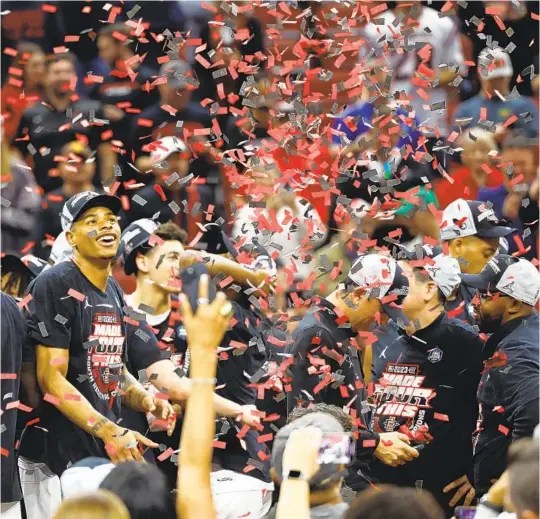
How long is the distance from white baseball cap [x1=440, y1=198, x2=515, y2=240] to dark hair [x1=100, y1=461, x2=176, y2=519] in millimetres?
3504

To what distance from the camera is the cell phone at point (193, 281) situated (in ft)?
22.0

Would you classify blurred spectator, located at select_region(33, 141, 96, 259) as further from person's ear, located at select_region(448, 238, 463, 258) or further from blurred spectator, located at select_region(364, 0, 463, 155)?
person's ear, located at select_region(448, 238, 463, 258)

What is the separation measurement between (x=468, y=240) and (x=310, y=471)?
10.7 feet

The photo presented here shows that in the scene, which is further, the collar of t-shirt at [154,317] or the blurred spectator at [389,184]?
the blurred spectator at [389,184]

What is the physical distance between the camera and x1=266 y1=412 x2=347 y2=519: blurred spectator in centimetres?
394

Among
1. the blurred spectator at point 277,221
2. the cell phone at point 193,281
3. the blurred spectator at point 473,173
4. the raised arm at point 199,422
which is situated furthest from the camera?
the blurred spectator at point 473,173

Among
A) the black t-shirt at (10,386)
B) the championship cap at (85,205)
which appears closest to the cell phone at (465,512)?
the black t-shirt at (10,386)

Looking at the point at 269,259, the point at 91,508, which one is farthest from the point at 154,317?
the point at 91,508

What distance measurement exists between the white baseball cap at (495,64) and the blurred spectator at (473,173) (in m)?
0.50

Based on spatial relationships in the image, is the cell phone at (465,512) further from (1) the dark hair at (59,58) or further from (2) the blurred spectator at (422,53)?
(1) the dark hair at (59,58)

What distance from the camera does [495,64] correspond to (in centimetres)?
862

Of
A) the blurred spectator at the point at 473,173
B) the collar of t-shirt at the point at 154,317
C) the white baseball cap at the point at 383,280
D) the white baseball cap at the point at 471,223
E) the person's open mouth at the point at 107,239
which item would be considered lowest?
the collar of t-shirt at the point at 154,317

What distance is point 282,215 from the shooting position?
A: 24.3ft

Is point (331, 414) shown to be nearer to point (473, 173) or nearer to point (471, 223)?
point (471, 223)
